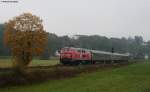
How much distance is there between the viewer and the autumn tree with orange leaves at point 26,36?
197ft

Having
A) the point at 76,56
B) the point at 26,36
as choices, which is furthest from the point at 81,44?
the point at 76,56

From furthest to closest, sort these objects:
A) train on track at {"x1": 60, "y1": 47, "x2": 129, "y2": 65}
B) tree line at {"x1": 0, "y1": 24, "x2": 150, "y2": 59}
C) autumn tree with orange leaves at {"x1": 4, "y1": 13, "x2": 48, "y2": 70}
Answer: tree line at {"x1": 0, "y1": 24, "x2": 150, "y2": 59}
autumn tree with orange leaves at {"x1": 4, "y1": 13, "x2": 48, "y2": 70}
train on track at {"x1": 60, "y1": 47, "x2": 129, "y2": 65}

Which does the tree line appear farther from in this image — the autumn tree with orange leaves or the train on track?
the train on track

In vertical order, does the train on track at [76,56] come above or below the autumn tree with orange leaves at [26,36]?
below

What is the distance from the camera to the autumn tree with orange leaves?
2361 inches

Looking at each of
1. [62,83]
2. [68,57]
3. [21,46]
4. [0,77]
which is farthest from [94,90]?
[21,46]

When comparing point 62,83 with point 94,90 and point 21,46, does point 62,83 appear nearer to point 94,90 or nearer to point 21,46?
point 94,90

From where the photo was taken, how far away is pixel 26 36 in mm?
60531

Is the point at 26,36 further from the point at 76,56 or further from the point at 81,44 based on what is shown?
the point at 81,44

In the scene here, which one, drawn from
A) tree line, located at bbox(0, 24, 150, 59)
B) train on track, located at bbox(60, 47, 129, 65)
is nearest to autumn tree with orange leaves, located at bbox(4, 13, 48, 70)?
train on track, located at bbox(60, 47, 129, 65)

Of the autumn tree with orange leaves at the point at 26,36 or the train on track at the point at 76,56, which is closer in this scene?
the train on track at the point at 76,56

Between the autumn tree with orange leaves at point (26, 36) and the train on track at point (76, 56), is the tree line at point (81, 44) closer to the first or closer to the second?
the autumn tree with orange leaves at point (26, 36)

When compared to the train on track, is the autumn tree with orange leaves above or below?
above

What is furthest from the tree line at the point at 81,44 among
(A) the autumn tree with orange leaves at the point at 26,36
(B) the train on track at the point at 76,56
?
(B) the train on track at the point at 76,56
